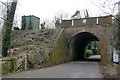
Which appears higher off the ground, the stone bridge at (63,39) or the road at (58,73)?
the stone bridge at (63,39)

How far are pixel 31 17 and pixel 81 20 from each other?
895 cm

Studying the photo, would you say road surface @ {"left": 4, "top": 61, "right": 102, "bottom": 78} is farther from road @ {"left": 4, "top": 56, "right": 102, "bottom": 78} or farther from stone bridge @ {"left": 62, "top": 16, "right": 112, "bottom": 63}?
stone bridge @ {"left": 62, "top": 16, "right": 112, "bottom": 63}

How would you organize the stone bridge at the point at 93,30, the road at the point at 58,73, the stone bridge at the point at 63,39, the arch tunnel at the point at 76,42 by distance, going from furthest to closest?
1. the arch tunnel at the point at 76,42
2. the stone bridge at the point at 93,30
3. the stone bridge at the point at 63,39
4. the road at the point at 58,73

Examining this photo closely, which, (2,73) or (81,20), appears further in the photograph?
(81,20)

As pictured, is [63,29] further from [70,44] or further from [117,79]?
[117,79]

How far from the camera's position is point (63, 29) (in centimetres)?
1823

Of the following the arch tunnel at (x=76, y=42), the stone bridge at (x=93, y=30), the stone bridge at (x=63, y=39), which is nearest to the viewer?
the stone bridge at (x=63, y=39)

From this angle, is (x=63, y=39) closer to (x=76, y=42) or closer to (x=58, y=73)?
(x=76, y=42)

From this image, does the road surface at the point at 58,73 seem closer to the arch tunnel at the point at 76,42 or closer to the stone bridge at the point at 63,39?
the stone bridge at the point at 63,39

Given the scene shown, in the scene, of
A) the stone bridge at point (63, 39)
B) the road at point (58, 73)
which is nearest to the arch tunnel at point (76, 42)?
the stone bridge at point (63, 39)

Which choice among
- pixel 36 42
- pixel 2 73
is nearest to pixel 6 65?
pixel 2 73

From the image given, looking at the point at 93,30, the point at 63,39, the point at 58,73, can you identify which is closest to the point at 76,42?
the point at 63,39

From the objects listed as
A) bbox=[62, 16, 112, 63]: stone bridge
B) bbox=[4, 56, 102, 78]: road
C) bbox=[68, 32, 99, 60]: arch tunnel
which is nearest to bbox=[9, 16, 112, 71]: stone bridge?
bbox=[62, 16, 112, 63]: stone bridge

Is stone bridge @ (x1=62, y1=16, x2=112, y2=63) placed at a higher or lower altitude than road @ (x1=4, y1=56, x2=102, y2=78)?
higher
